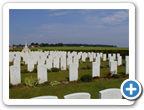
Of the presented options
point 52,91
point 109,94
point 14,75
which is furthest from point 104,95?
point 14,75

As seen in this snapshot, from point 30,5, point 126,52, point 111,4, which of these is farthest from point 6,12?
point 126,52

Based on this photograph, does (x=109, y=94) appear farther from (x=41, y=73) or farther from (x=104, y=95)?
(x=41, y=73)

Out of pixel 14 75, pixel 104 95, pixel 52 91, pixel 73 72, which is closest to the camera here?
pixel 104 95

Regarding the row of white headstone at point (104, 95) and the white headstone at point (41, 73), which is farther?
the white headstone at point (41, 73)

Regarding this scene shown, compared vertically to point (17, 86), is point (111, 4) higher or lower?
higher

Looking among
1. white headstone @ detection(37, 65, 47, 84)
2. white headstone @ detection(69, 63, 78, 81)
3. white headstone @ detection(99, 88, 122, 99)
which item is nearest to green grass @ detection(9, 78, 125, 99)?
white headstone @ detection(37, 65, 47, 84)

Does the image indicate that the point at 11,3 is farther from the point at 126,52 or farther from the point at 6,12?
the point at 126,52

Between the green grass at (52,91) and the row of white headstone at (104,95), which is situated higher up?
the row of white headstone at (104,95)

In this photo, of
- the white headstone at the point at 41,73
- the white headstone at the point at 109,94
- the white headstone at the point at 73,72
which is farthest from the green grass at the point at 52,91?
the white headstone at the point at 109,94

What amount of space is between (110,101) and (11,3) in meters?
4.75

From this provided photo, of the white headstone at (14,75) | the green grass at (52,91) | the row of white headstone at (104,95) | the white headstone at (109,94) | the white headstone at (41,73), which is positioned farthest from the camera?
the white headstone at (41,73)

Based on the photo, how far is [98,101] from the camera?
4.82m

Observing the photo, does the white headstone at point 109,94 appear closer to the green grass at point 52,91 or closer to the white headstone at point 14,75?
the green grass at point 52,91

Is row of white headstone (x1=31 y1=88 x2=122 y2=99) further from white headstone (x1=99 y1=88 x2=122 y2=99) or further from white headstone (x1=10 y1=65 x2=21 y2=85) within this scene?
white headstone (x1=10 y1=65 x2=21 y2=85)
